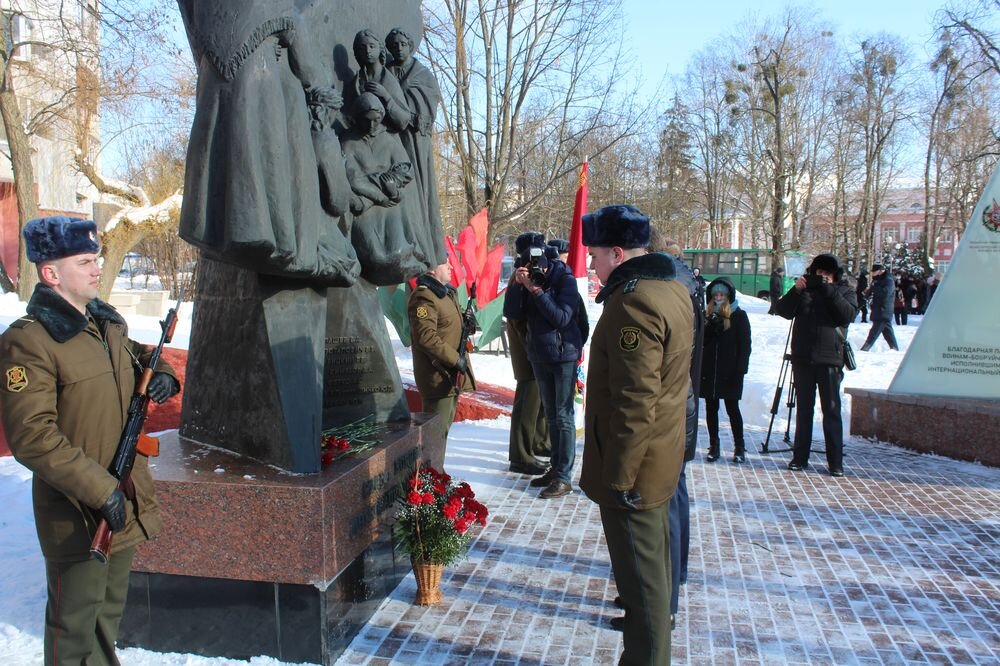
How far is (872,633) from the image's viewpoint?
375 centimetres

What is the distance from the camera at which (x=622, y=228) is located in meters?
3.21

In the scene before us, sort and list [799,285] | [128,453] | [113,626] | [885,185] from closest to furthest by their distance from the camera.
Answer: [128,453] < [113,626] < [799,285] < [885,185]

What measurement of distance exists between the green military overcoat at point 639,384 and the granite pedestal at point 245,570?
1.20 meters

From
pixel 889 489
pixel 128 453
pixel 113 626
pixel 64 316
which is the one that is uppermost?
pixel 64 316

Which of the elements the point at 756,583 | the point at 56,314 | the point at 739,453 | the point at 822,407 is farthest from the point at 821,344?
the point at 56,314

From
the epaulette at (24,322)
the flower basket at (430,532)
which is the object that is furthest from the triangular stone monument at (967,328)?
the epaulette at (24,322)

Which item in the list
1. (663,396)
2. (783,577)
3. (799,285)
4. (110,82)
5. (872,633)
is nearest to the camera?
(663,396)

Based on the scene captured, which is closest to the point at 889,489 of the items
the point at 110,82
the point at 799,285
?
the point at 799,285

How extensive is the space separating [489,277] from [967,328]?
25.2 feet

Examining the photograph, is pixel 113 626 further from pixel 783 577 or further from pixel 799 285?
pixel 799 285

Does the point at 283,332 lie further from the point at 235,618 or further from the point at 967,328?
the point at 967,328

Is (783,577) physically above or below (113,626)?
→ below

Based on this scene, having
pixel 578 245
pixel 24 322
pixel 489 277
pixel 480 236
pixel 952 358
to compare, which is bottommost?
pixel 952 358

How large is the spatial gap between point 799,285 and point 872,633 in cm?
367
